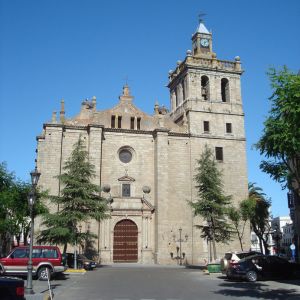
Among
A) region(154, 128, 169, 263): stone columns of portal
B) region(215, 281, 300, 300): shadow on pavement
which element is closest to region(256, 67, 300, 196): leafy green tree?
region(215, 281, 300, 300): shadow on pavement

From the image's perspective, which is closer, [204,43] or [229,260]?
[229,260]

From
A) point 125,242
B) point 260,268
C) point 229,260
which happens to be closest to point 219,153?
point 125,242

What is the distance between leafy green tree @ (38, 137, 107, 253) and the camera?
28547 millimetres

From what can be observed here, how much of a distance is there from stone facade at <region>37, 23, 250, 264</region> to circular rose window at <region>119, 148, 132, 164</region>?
0.33 ft

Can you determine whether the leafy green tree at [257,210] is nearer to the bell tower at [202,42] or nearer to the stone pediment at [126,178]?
the stone pediment at [126,178]

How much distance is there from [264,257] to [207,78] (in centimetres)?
2696

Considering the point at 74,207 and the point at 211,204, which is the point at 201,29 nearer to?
the point at 211,204

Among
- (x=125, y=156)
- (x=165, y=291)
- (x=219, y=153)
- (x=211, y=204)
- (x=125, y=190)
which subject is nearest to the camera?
(x=165, y=291)

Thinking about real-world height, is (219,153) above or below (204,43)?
below

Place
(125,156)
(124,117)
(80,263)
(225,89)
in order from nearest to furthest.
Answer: (80,263), (125,156), (124,117), (225,89)

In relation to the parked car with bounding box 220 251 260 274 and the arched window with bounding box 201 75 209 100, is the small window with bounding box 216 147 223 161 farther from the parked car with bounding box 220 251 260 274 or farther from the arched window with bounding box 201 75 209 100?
the parked car with bounding box 220 251 260 274

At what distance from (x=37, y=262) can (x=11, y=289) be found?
40.5ft

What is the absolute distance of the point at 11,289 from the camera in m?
8.41

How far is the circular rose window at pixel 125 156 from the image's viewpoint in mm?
39969
